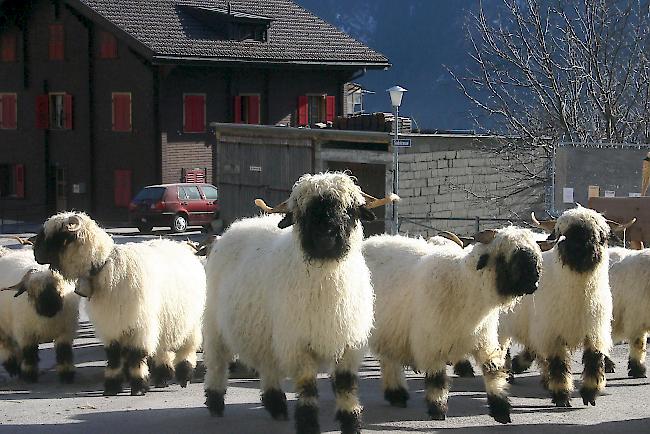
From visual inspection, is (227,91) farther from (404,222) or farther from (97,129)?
(404,222)

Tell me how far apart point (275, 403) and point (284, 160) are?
74.0 feet

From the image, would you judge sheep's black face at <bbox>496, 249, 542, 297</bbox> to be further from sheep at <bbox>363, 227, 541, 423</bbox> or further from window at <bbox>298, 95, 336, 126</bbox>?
window at <bbox>298, 95, 336, 126</bbox>

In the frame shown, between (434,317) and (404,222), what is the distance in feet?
55.4

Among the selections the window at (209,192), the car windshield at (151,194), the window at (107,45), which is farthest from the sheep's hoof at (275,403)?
the window at (107,45)

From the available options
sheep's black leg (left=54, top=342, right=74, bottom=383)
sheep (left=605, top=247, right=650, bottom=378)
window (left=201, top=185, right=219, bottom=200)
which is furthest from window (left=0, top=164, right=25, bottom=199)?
sheep (left=605, top=247, right=650, bottom=378)

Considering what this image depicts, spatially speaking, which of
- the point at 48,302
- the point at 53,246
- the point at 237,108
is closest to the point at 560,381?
the point at 53,246

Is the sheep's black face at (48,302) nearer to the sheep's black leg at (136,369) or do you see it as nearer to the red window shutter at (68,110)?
the sheep's black leg at (136,369)

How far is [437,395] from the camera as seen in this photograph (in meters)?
10.8

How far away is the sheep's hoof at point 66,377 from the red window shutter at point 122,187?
3200 cm

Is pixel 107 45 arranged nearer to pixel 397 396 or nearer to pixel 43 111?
pixel 43 111

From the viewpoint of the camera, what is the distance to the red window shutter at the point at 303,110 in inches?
1906

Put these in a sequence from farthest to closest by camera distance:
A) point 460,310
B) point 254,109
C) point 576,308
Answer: point 254,109, point 576,308, point 460,310

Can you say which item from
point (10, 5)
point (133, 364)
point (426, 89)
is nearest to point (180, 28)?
point (10, 5)

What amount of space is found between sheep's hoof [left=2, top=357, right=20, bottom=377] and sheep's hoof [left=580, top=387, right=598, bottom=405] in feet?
23.3
